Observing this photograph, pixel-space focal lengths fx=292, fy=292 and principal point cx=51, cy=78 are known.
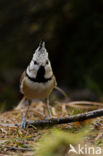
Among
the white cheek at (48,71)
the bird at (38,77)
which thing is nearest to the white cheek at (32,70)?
the bird at (38,77)

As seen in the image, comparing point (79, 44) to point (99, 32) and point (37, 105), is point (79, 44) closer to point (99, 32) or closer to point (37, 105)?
point (99, 32)

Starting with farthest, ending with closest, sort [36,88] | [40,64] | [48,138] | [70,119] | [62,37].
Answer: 1. [62,37]
2. [36,88]
3. [40,64]
4. [70,119]
5. [48,138]

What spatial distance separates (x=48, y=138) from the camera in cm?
185

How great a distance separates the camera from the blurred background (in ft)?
18.2

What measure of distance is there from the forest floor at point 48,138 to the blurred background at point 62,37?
2563 millimetres

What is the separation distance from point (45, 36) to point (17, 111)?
265cm

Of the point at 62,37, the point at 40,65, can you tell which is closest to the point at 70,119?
the point at 40,65

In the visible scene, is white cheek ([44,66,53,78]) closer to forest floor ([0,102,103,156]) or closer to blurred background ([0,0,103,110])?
forest floor ([0,102,103,156])

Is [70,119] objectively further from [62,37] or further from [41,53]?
[62,37]

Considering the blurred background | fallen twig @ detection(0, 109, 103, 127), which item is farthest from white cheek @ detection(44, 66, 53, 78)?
the blurred background

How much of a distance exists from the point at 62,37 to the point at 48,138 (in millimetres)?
4379

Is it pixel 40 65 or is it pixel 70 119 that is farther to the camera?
pixel 40 65

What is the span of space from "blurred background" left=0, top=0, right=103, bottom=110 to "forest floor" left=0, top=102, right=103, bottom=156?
101 inches

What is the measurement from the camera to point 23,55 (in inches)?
239
